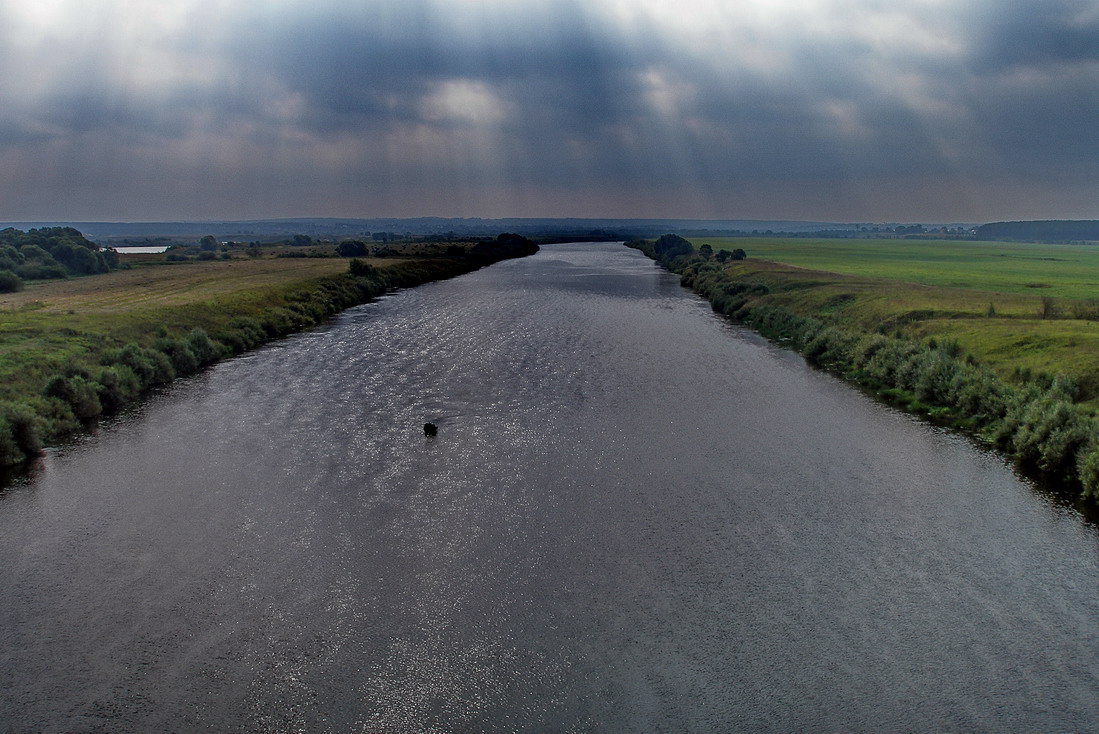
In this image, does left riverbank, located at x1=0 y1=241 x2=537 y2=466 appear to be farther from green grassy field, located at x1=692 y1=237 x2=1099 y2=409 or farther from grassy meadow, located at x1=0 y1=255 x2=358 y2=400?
green grassy field, located at x1=692 y1=237 x2=1099 y2=409

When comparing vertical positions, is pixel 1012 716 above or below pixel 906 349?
below

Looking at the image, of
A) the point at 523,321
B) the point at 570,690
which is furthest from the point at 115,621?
the point at 523,321

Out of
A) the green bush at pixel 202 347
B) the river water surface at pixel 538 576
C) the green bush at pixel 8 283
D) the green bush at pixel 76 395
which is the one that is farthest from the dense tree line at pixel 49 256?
the river water surface at pixel 538 576

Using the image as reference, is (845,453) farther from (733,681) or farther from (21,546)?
(21,546)

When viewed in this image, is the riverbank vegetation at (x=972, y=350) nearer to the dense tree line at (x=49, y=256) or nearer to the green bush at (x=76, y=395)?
the green bush at (x=76, y=395)

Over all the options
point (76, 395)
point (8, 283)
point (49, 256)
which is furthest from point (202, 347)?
point (49, 256)
